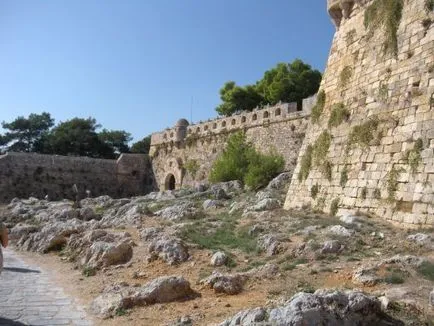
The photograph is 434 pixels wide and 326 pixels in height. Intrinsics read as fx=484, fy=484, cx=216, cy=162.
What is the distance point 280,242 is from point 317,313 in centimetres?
379

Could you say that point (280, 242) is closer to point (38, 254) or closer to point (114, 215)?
point (38, 254)

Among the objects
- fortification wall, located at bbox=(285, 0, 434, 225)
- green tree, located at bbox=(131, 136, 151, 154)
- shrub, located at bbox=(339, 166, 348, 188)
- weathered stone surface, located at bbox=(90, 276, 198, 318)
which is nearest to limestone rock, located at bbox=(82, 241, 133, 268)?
weathered stone surface, located at bbox=(90, 276, 198, 318)

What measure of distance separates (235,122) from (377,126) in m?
15.2

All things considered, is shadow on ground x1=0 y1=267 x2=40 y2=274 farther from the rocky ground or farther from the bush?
the bush

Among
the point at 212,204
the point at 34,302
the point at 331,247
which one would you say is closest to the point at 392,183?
the point at 331,247

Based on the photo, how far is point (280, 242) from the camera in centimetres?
806

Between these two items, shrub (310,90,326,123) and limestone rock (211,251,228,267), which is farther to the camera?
shrub (310,90,326,123)

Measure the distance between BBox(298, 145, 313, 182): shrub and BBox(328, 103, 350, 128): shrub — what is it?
3.13 feet

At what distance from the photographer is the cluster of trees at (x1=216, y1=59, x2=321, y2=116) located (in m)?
34.0

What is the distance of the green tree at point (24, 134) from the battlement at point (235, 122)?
20.2m

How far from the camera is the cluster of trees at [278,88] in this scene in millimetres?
33969

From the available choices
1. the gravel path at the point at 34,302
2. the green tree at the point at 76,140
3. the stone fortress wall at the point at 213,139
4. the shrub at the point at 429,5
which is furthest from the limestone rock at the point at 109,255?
the green tree at the point at 76,140

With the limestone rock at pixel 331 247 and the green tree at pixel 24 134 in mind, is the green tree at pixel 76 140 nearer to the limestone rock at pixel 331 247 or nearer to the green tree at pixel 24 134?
the green tree at pixel 24 134

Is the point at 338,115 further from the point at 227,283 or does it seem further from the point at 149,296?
the point at 149,296
